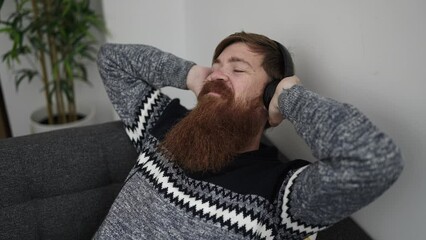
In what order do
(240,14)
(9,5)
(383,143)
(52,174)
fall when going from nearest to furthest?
(383,143), (52,174), (240,14), (9,5)

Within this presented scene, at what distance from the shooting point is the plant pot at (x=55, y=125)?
1.88 meters

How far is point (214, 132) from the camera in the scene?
0.88 m

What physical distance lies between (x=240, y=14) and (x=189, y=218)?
2.62 feet

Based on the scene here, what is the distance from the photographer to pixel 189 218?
0.85 m

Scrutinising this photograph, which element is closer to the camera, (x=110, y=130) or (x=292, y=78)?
(x=292, y=78)

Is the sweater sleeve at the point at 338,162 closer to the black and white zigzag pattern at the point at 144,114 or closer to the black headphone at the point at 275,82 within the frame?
the black headphone at the point at 275,82

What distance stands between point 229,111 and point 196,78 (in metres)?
0.23

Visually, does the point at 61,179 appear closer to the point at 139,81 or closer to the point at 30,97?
the point at 139,81

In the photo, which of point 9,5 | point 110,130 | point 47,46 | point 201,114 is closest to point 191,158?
point 201,114

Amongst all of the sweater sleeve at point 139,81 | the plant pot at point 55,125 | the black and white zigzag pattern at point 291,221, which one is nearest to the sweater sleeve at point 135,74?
the sweater sleeve at point 139,81

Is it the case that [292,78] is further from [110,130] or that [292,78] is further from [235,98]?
[110,130]

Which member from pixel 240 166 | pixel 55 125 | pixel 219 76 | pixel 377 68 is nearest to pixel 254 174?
pixel 240 166

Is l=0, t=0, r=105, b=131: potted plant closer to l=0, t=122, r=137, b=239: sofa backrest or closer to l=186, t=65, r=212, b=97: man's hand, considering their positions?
l=0, t=122, r=137, b=239: sofa backrest

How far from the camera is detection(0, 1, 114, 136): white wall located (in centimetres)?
208
